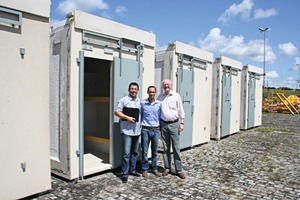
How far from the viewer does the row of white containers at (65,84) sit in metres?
3.88

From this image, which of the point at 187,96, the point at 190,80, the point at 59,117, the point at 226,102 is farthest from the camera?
the point at 226,102

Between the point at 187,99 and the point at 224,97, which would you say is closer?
the point at 187,99

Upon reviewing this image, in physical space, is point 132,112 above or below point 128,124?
above

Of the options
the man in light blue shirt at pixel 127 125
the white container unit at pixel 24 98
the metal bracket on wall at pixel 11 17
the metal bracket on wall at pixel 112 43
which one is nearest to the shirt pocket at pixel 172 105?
the man in light blue shirt at pixel 127 125

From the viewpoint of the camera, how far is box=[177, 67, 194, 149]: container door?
757cm

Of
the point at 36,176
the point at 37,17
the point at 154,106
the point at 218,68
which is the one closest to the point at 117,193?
the point at 36,176

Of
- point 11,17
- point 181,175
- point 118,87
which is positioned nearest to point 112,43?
point 118,87

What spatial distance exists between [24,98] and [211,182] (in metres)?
3.63

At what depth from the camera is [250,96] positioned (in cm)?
1288

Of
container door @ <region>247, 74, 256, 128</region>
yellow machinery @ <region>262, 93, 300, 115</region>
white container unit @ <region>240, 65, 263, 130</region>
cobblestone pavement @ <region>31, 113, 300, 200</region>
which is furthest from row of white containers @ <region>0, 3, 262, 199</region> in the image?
yellow machinery @ <region>262, 93, 300, 115</region>

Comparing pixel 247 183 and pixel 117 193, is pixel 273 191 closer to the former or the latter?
pixel 247 183

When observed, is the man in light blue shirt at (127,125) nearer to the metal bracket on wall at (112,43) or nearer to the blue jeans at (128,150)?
the blue jeans at (128,150)

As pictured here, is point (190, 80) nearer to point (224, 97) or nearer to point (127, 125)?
point (224, 97)

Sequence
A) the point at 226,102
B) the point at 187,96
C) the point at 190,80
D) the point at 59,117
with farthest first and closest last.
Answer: the point at 226,102, the point at 190,80, the point at 187,96, the point at 59,117
